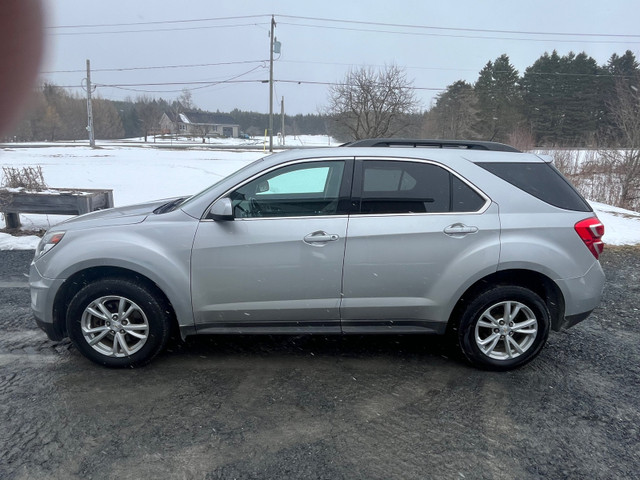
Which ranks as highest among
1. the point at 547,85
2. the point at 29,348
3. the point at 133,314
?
the point at 547,85

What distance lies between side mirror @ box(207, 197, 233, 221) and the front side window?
0.39 feet

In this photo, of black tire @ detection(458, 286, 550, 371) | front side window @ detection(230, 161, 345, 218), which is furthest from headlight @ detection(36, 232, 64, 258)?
black tire @ detection(458, 286, 550, 371)

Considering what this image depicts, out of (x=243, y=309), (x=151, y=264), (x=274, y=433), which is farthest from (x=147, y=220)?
(x=274, y=433)

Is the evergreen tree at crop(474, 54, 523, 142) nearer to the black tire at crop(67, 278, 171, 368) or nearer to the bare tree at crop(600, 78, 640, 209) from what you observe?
the bare tree at crop(600, 78, 640, 209)

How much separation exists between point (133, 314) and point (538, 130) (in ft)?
182

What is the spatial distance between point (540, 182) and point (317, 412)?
2.45 metres

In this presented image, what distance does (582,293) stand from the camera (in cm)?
337

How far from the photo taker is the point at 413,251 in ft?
10.6

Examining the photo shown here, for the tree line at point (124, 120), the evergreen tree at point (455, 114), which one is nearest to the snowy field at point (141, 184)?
the tree line at point (124, 120)

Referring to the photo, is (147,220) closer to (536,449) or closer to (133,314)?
(133,314)

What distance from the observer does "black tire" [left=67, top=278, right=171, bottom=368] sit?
3232 millimetres

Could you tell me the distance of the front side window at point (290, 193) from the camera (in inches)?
133

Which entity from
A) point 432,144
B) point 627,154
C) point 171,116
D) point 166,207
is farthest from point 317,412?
point 171,116

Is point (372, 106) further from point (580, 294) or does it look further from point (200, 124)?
point (200, 124)
